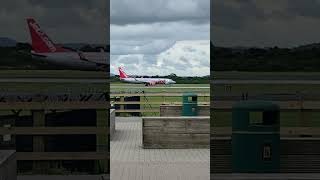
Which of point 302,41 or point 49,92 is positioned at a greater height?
point 302,41

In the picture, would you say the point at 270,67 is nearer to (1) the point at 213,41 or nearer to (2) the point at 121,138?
(1) the point at 213,41

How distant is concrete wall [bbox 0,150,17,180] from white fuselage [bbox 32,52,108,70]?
8.24ft

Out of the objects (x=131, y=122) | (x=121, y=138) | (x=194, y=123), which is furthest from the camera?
(x=131, y=122)

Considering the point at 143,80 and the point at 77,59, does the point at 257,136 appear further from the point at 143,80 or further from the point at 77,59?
the point at 143,80

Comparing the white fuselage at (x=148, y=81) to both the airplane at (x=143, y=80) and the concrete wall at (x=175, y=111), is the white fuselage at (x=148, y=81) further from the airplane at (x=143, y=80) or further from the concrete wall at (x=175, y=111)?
the concrete wall at (x=175, y=111)

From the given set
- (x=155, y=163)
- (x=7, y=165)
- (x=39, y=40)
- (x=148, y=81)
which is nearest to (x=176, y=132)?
(x=155, y=163)

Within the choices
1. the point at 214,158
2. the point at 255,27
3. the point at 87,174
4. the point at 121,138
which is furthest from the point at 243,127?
the point at 121,138

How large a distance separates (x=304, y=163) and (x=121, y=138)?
659 centimetres

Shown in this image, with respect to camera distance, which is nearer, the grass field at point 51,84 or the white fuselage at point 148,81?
the grass field at point 51,84

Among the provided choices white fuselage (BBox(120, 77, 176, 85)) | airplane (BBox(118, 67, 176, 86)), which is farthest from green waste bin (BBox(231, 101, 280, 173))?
white fuselage (BBox(120, 77, 176, 85))

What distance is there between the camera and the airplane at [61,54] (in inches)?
285

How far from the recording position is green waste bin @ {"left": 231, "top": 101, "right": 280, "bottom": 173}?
6.87 meters

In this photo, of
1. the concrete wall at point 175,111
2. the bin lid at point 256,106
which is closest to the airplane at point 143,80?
the concrete wall at point 175,111

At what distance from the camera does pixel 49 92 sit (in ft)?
24.7
